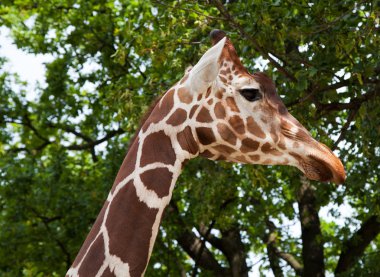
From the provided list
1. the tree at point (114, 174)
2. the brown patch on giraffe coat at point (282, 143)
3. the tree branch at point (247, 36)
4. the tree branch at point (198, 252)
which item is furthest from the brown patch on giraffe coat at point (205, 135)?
the tree branch at point (198, 252)

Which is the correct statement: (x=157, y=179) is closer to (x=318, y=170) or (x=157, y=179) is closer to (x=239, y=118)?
(x=239, y=118)

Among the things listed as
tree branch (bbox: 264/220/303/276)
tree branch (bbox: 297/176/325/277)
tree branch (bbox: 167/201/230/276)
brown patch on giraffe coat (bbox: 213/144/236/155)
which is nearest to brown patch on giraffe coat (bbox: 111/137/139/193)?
brown patch on giraffe coat (bbox: 213/144/236/155)

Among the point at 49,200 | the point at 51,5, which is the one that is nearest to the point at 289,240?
the point at 49,200

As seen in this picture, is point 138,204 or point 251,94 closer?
point 138,204

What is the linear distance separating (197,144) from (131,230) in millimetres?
720

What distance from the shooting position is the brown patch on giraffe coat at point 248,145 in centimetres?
573

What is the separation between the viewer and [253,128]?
571cm

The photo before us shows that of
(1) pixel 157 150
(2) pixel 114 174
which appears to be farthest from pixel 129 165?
(2) pixel 114 174

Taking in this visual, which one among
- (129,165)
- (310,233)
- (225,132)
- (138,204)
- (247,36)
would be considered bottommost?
(138,204)

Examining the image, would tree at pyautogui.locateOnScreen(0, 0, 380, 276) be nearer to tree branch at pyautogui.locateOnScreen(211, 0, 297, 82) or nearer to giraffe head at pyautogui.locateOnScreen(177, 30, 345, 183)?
tree branch at pyautogui.locateOnScreen(211, 0, 297, 82)

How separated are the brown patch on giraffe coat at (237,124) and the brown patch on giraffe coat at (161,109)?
1.36 ft

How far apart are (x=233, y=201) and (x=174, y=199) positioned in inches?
59.9

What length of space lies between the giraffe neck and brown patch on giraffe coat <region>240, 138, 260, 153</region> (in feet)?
0.98

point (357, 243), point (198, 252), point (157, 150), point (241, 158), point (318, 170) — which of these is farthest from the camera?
point (198, 252)
